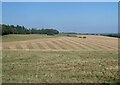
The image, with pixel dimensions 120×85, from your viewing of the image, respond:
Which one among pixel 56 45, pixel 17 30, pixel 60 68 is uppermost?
pixel 17 30

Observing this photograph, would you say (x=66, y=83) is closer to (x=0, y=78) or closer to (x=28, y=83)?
(x=28, y=83)

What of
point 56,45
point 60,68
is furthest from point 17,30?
point 60,68

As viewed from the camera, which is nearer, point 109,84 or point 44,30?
point 109,84

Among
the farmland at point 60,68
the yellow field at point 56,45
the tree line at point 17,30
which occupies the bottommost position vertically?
the farmland at point 60,68

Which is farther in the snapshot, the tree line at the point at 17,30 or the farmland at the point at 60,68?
the tree line at the point at 17,30

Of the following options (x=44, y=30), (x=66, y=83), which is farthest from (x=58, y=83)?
(x=44, y=30)

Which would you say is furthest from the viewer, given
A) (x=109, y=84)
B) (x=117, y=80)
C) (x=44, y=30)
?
(x=44, y=30)

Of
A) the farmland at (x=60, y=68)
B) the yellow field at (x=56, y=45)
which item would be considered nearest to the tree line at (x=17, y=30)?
the yellow field at (x=56, y=45)

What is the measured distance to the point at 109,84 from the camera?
11.4 metres

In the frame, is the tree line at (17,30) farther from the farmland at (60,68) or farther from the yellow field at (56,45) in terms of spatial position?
the farmland at (60,68)

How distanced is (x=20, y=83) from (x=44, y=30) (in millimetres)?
134756

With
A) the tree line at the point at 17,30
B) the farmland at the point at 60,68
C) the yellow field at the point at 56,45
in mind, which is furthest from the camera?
the tree line at the point at 17,30

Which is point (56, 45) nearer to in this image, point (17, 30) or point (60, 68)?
point (60, 68)

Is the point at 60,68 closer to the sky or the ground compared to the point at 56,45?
closer to the ground
